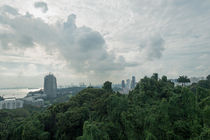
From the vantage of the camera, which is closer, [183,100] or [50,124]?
[183,100]

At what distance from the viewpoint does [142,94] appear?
698 inches

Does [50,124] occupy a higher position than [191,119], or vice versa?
[191,119]

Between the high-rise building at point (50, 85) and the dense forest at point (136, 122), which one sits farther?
the high-rise building at point (50, 85)

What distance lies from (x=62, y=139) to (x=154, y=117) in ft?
29.9

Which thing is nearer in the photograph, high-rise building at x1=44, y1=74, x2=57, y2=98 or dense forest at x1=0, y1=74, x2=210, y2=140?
dense forest at x1=0, y1=74, x2=210, y2=140

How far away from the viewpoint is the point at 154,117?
9383 mm

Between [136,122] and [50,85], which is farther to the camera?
[50,85]

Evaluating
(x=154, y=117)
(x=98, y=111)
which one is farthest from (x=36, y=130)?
(x=154, y=117)

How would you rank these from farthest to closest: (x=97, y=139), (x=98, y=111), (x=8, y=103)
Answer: (x=8, y=103), (x=98, y=111), (x=97, y=139)

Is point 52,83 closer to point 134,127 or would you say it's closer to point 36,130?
point 36,130

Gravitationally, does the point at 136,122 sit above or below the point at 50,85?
below

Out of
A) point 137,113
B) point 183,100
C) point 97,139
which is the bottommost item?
point 97,139

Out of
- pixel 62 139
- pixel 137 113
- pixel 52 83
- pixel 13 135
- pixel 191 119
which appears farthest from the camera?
pixel 52 83

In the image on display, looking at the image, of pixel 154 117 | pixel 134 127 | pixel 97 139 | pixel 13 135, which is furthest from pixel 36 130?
pixel 154 117
